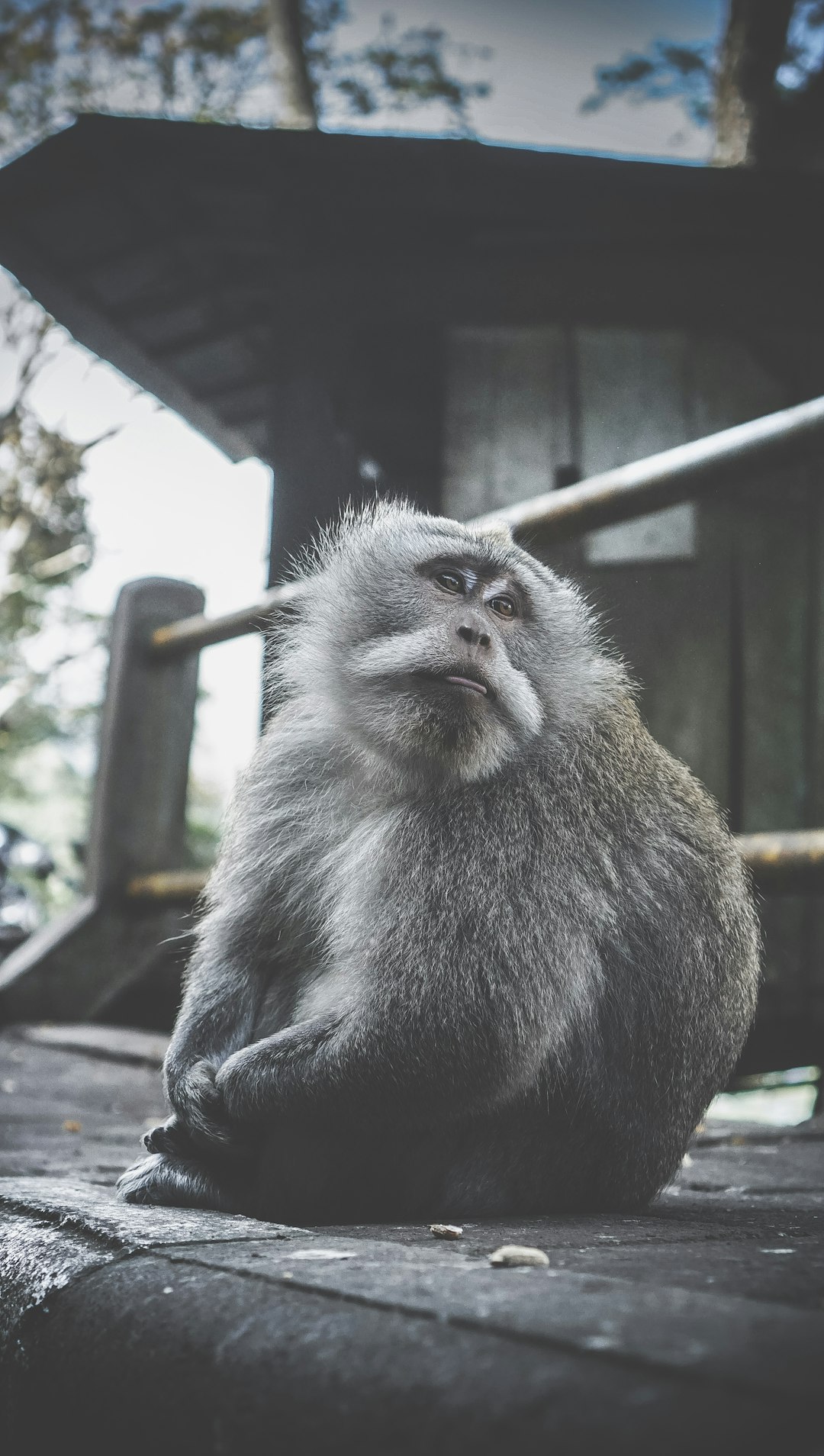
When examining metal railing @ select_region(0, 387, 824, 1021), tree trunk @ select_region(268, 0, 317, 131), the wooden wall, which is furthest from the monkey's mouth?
tree trunk @ select_region(268, 0, 317, 131)

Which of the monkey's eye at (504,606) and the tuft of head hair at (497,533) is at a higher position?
the tuft of head hair at (497,533)

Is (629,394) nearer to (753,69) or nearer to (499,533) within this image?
(499,533)

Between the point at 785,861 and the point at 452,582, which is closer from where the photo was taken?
the point at 452,582

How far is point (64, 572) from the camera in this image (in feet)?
48.0

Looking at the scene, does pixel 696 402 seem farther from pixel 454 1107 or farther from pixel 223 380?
pixel 454 1107

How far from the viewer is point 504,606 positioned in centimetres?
231

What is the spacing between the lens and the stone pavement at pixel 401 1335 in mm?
811

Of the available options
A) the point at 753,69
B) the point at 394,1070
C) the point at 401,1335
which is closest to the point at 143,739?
the point at 394,1070

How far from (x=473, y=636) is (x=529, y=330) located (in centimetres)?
417

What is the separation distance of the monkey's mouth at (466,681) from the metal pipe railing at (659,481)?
702 mm

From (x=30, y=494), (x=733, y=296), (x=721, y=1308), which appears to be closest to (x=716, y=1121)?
(x=721, y=1308)

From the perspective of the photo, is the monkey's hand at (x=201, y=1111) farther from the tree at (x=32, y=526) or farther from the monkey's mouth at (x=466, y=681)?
the tree at (x=32, y=526)

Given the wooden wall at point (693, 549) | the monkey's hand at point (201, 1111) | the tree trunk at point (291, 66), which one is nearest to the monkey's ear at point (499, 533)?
the monkey's hand at point (201, 1111)

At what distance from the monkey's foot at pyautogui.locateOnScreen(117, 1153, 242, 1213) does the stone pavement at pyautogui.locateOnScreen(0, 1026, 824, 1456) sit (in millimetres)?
96
